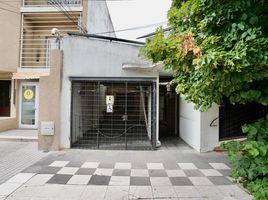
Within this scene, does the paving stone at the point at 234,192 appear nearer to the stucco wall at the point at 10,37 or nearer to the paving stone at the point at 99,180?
the paving stone at the point at 99,180

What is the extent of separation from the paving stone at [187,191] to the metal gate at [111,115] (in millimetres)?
2862

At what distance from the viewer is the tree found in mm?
2799

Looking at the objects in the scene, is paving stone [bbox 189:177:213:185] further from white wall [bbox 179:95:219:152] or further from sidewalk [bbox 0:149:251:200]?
white wall [bbox 179:95:219:152]

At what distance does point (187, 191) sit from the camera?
397cm

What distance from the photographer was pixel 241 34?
2965mm

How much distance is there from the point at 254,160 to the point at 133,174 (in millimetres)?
2658

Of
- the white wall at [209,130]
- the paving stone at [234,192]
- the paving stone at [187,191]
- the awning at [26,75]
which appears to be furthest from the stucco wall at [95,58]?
the paving stone at [234,192]

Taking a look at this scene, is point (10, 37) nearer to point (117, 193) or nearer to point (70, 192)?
point (70, 192)

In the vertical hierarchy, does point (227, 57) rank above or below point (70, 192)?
above

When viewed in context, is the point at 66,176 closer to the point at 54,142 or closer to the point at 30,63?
the point at 54,142

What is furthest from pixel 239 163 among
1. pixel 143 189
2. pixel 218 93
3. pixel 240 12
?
pixel 240 12

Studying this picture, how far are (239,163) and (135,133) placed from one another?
208 inches

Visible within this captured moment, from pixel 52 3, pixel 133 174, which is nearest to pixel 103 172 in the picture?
pixel 133 174

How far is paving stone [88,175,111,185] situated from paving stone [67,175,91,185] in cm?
11
